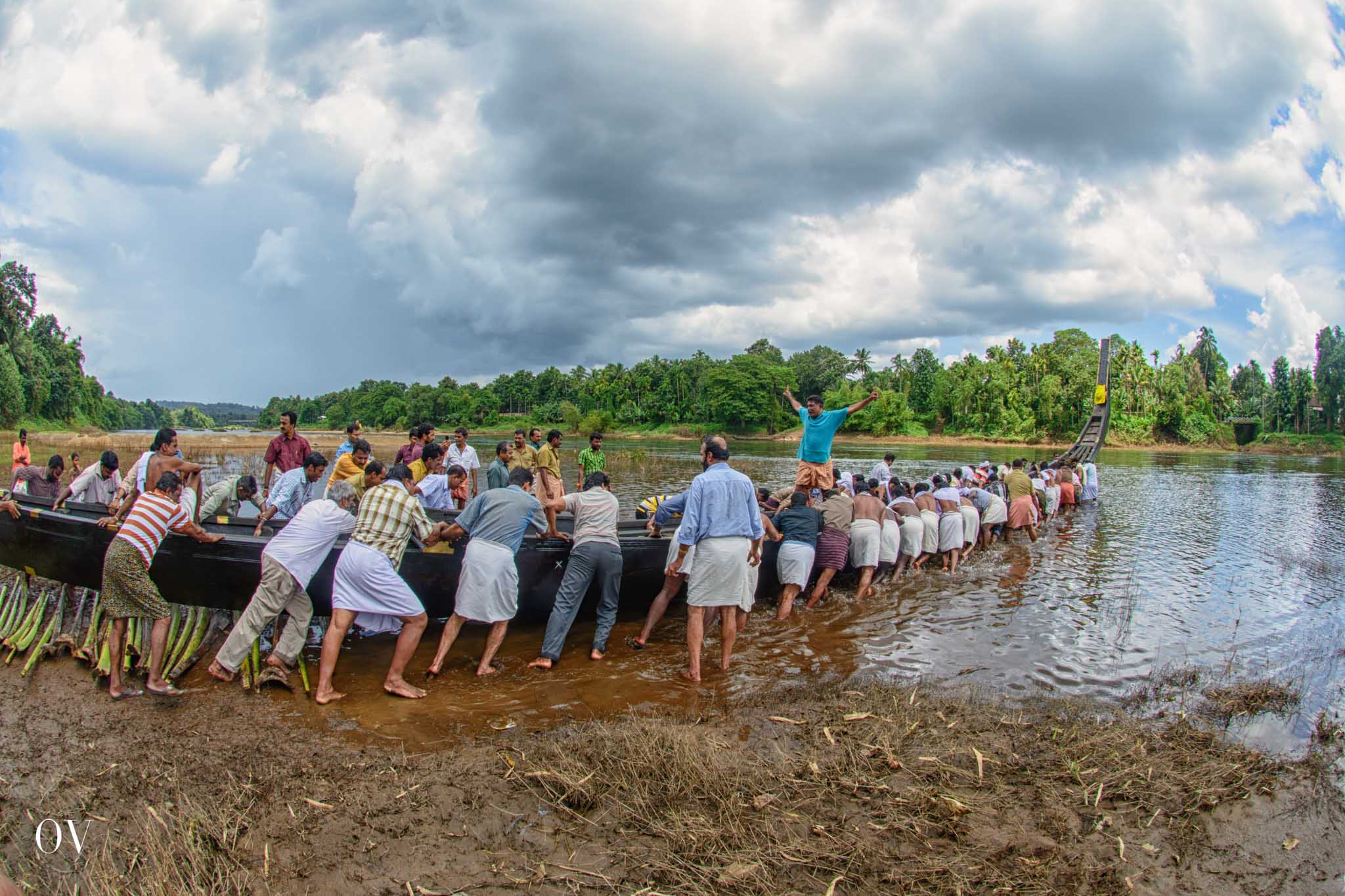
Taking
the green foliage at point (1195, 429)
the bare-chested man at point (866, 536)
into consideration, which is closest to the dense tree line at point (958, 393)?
the green foliage at point (1195, 429)

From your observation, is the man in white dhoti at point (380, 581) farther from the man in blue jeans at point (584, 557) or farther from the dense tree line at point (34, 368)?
the dense tree line at point (34, 368)

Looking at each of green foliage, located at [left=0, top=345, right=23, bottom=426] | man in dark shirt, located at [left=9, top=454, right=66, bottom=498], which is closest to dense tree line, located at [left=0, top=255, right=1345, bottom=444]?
green foliage, located at [left=0, top=345, right=23, bottom=426]

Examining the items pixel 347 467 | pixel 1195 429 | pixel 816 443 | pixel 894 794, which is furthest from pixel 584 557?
pixel 1195 429

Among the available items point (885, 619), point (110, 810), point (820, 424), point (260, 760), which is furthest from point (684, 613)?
point (110, 810)

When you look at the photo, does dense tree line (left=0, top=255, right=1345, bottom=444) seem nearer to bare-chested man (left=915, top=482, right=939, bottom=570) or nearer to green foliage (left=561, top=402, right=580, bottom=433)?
green foliage (left=561, top=402, right=580, bottom=433)

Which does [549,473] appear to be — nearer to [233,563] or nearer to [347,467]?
[347,467]

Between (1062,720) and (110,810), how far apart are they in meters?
6.31

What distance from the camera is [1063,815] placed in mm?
3672

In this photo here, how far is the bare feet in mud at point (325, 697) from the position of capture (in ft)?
16.8

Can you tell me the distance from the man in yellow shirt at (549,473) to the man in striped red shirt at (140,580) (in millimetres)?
3701

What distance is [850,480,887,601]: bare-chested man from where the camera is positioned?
8.45m

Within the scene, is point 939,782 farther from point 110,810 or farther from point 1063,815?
point 110,810

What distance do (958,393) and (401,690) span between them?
64.3 meters

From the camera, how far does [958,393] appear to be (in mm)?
62062
